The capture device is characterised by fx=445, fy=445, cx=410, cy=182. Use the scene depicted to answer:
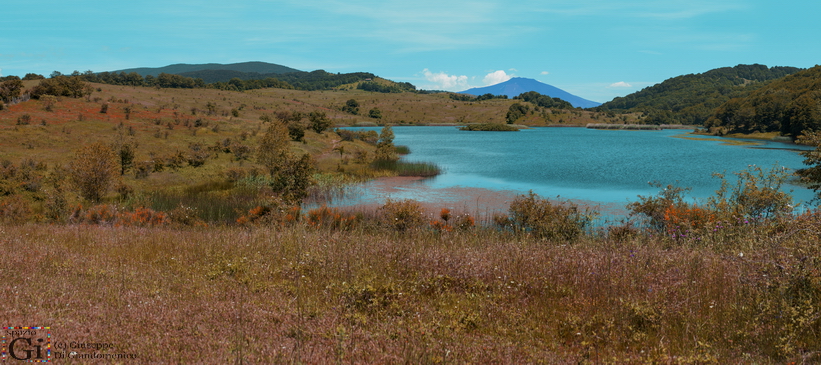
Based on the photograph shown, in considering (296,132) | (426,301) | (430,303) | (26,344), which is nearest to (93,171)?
(26,344)

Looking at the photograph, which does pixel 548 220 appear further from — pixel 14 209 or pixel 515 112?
pixel 515 112

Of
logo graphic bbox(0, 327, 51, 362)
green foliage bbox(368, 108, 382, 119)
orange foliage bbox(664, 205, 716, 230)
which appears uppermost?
green foliage bbox(368, 108, 382, 119)

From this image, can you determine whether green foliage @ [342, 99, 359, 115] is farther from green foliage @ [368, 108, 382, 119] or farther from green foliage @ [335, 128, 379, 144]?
green foliage @ [335, 128, 379, 144]

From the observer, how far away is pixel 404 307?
228 inches

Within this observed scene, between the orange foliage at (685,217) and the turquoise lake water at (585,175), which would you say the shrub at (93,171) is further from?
the orange foliage at (685,217)

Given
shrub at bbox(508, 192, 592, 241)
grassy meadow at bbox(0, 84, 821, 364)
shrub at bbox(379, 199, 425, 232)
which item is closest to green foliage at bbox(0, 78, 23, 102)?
grassy meadow at bbox(0, 84, 821, 364)

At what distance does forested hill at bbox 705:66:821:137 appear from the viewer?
8669cm

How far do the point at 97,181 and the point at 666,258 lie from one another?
26064mm

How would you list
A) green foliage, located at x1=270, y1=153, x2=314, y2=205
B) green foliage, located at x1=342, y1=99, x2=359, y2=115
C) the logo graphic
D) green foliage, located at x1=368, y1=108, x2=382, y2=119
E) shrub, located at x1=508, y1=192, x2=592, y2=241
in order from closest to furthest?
the logo graphic, shrub, located at x1=508, y1=192, x2=592, y2=241, green foliage, located at x1=270, y1=153, x2=314, y2=205, green foliage, located at x1=342, y1=99, x2=359, y2=115, green foliage, located at x1=368, y1=108, x2=382, y2=119

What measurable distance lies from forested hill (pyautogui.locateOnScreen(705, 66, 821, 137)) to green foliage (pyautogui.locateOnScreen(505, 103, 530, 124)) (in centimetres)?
6434

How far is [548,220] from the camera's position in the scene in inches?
640

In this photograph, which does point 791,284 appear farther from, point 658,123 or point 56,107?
point 658,123

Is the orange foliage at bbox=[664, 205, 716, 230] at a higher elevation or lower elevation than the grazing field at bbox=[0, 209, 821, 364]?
lower

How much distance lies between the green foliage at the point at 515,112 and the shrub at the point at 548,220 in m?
160
